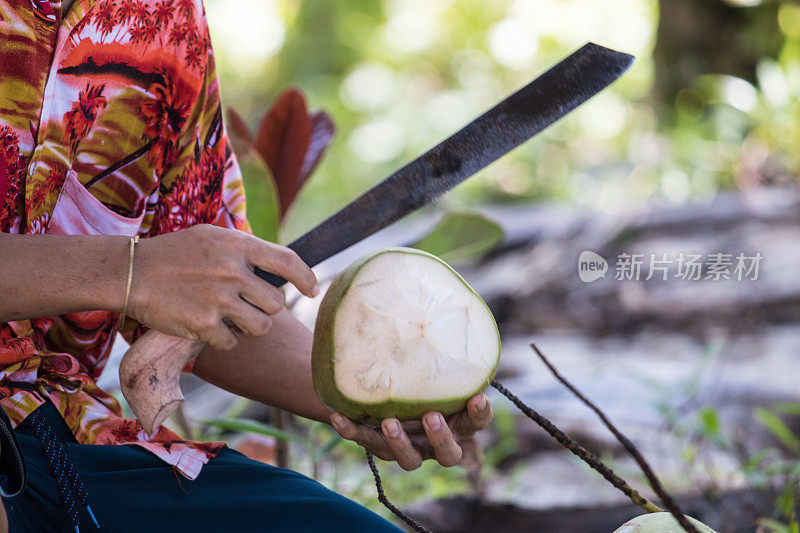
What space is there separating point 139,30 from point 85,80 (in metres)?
0.11

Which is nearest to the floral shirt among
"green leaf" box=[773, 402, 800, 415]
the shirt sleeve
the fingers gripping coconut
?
the shirt sleeve

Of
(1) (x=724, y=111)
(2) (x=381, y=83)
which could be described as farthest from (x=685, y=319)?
(2) (x=381, y=83)

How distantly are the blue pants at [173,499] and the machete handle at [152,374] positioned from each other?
7 centimetres

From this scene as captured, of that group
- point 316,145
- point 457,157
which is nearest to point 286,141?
point 316,145

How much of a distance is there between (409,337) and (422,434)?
0.15 m

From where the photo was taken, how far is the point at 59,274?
0.87 m

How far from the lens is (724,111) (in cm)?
420

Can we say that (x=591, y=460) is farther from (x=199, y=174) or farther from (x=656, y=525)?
(x=199, y=174)

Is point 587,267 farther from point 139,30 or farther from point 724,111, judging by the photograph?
point 139,30

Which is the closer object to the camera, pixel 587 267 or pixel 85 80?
pixel 85 80

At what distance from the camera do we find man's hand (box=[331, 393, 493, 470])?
984 mm

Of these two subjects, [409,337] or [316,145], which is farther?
[316,145]

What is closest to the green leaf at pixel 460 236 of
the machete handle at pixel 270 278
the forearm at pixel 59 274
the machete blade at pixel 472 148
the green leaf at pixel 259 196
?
the green leaf at pixel 259 196

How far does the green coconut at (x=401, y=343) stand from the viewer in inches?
39.4
